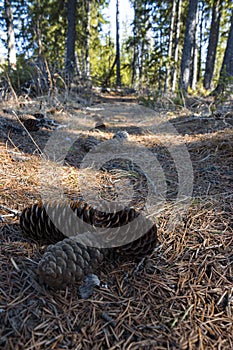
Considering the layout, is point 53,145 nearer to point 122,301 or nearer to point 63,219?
point 63,219

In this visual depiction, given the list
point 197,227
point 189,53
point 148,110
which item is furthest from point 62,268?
point 189,53

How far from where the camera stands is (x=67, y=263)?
1021mm

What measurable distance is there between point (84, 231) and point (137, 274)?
32 cm

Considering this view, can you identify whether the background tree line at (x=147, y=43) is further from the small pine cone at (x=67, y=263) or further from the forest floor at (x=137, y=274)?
the small pine cone at (x=67, y=263)

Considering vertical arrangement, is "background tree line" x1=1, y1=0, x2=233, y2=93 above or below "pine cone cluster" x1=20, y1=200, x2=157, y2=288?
above

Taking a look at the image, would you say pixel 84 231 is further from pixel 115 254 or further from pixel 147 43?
pixel 147 43

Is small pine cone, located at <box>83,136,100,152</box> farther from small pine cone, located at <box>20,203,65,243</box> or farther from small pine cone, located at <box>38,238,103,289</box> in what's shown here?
small pine cone, located at <box>38,238,103,289</box>

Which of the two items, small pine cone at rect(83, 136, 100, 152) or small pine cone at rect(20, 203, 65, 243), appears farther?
small pine cone at rect(83, 136, 100, 152)

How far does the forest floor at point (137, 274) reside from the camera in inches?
35.1

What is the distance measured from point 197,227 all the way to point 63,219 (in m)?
0.80

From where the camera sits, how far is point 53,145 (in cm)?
308

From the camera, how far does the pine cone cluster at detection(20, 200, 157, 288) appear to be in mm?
1077

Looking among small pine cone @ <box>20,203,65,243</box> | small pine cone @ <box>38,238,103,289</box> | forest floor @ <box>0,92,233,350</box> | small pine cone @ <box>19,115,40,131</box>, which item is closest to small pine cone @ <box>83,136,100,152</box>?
forest floor @ <box>0,92,233,350</box>

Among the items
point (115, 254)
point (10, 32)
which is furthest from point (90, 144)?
point (10, 32)
